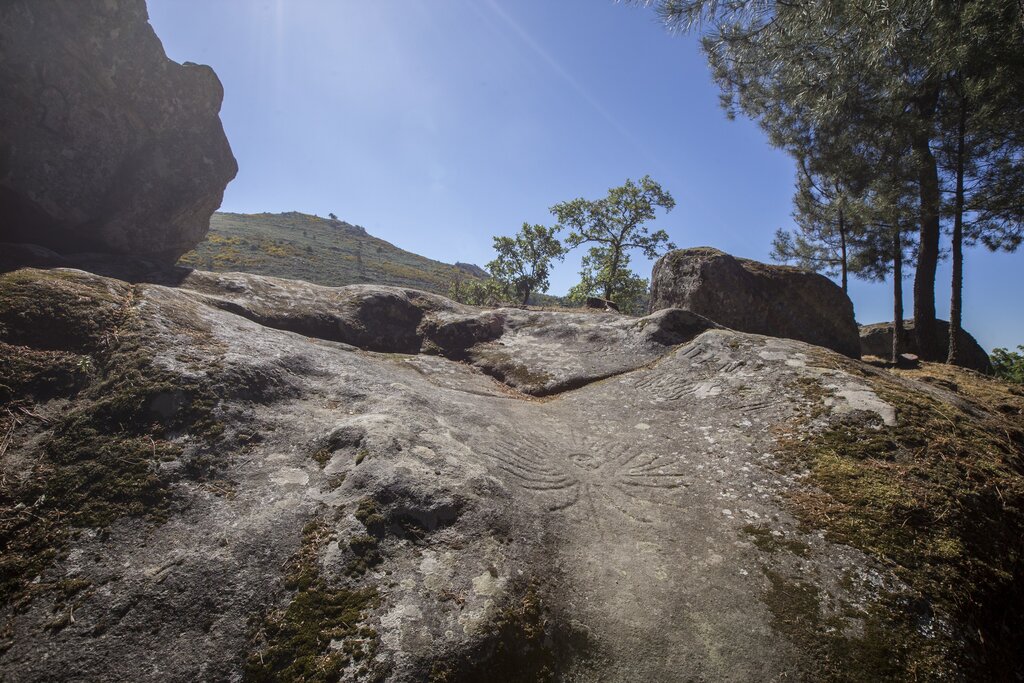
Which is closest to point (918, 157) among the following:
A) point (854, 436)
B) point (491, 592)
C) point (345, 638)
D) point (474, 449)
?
point (854, 436)

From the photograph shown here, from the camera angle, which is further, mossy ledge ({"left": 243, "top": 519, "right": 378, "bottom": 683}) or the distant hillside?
the distant hillside

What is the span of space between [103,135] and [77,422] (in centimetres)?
976

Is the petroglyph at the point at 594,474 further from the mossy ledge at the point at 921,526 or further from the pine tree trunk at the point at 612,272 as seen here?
the pine tree trunk at the point at 612,272

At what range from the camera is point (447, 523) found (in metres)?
4.10

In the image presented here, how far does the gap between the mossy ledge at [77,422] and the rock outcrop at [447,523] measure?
0.02 metres

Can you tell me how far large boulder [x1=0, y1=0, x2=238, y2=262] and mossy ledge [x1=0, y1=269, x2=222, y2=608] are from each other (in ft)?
18.3

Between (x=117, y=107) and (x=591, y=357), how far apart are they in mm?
12370

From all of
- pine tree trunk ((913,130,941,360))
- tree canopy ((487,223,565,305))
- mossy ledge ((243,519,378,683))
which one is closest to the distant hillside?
tree canopy ((487,223,565,305))

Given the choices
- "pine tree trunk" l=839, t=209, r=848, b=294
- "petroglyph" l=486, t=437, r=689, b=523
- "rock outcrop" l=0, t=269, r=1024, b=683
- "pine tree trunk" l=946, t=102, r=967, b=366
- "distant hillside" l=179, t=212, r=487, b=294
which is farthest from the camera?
"distant hillside" l=179, t=212, r=487, b=294

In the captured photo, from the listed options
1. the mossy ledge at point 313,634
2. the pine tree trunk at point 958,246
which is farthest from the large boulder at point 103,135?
the pine tree trunk at point 958,246

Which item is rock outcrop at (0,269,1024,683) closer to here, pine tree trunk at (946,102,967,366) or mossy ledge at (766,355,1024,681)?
mossy ledge at (766,355,1024,681)

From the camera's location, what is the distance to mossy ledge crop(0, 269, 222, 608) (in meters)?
3.39

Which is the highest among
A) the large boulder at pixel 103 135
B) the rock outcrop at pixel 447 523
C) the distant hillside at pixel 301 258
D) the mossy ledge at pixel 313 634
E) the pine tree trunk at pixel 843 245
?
the distant hillside at pixel 301 258

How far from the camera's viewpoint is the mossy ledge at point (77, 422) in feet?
11.1
